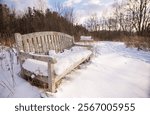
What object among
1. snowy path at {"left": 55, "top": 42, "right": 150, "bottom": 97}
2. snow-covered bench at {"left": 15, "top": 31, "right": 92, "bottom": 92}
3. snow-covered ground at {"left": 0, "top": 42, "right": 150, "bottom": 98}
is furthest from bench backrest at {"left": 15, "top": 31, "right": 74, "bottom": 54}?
snowy path at {"left": 55, "top": 42, "right": 150, "bottom": 97}

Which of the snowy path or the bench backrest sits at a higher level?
the bench backrest

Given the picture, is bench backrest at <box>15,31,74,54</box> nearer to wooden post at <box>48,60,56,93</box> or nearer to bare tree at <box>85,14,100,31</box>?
wooden post at <box>48,60,56,93</box>

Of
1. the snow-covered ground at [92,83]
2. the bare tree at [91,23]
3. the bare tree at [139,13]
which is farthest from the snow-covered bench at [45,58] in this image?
the bare tree at [139,13]

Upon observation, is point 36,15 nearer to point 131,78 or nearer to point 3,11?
point 3,11

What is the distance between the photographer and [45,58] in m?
2.22

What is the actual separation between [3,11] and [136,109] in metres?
4.59

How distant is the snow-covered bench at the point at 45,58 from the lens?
227cm

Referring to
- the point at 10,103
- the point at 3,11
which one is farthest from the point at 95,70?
the point at 3,11

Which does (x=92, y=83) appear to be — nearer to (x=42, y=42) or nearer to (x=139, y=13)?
(x=42, y=42)

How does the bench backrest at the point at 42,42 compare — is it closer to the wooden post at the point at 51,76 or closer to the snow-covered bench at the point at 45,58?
the snow-covered bench at the point at 45,58

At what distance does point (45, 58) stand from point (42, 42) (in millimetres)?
1177

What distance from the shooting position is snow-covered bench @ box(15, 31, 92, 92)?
227cm

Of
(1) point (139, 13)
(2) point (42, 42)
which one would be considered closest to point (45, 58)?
(2) point (42, 42)

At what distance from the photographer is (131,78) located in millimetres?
3062
